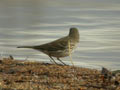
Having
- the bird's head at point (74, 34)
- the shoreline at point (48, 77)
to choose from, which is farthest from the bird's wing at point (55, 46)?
the bird's head at point (74, 34)

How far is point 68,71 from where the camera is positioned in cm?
881

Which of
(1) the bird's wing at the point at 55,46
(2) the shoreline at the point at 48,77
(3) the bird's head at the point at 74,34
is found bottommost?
(2) the shoreline at the point at 48,77

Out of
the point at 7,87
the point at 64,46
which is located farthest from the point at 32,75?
the point at 64,46

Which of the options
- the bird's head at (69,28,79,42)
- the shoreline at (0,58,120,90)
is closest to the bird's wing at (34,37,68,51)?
the shoreline at (0,58,120,90)

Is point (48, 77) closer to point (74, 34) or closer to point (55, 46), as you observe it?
point (55, 46)

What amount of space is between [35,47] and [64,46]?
0.65m

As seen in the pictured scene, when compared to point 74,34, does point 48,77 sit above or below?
below

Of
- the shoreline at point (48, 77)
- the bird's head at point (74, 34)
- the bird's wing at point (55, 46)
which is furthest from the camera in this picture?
the bird's head at point (74, 34)

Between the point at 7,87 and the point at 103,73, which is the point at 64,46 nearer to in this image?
the point at 103,73

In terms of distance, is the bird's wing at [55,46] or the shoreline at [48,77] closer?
the shoreline at [48,77]

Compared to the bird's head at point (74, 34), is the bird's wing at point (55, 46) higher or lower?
lower

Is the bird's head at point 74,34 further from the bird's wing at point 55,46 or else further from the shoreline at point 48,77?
the shoreline at point 48,77

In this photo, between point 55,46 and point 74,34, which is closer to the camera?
point 55,46

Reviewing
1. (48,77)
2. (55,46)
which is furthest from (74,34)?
(48,77)
